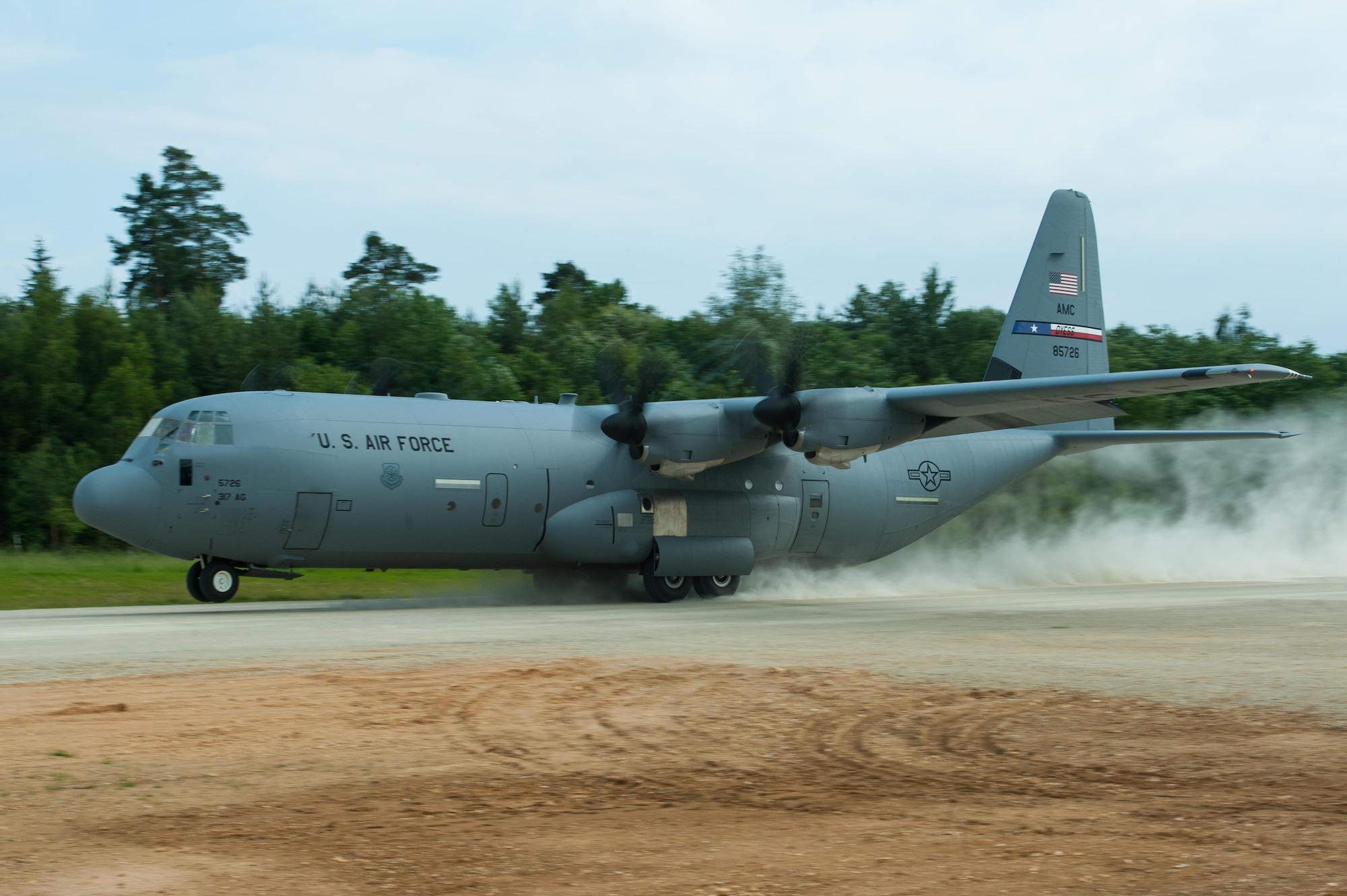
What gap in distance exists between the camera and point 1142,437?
2284 centimetres

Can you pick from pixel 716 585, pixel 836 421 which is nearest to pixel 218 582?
pixel 716 585

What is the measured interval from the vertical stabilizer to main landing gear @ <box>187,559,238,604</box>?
13.9 meters

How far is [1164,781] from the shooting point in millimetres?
6082

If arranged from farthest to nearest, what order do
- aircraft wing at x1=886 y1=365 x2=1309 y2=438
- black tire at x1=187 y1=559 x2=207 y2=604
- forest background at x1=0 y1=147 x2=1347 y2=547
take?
1. forest background at x1=0 y1=147 x2=1347 y2=547
2. black tire at x1=187 y1=559 x2=207 y2=604
3. aircraft wing at x1=886 y1=365 x2=1309 y2=438

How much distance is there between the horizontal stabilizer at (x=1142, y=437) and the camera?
73.0 feet

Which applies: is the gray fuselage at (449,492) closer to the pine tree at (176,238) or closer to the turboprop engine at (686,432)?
the turboprop engine at (686,432)

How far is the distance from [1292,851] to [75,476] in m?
32.4

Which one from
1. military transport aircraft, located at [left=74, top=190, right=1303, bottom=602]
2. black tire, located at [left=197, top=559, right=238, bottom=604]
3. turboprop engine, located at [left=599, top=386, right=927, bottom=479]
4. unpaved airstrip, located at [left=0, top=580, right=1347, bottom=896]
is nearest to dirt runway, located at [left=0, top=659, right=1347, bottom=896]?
unpaved airstrip, located at [left=0, top=580, right=1347, bottom=896]

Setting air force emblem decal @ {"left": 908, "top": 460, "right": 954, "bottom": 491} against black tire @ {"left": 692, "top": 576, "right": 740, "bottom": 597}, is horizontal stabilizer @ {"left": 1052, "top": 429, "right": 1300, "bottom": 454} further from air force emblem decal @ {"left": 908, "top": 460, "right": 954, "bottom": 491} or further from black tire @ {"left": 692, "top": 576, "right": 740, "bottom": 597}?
black tire @ {"left": 692, "top": 576, "right": 740, "bottom": 597}

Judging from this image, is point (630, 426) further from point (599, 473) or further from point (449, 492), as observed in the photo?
point (449, 492)

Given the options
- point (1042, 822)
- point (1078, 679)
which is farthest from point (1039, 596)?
point (1042, 822)

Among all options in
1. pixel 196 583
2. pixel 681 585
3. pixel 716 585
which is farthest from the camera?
pixel 716 585

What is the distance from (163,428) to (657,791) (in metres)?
13.1

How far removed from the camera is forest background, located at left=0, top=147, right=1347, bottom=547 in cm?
3222
